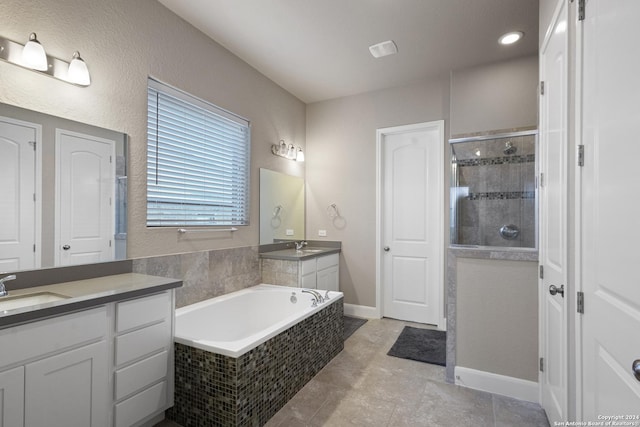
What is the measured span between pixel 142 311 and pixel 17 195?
2.91ft

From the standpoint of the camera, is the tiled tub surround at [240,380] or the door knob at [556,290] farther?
the tiled tub surround at [240,380]

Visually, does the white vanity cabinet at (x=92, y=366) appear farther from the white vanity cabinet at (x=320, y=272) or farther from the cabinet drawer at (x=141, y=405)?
the white vanity cabinet at (x=320, y=272)

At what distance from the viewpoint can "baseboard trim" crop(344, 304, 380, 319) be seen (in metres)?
3.88

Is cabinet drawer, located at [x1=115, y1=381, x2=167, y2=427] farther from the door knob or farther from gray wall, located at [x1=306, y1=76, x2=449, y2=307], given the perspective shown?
gray wall, located at [x1=306, y1=76, x2=449, y2=307]

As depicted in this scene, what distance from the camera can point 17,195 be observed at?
1.62 meters

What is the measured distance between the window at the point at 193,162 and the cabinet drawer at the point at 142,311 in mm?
769

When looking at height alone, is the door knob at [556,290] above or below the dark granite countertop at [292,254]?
above

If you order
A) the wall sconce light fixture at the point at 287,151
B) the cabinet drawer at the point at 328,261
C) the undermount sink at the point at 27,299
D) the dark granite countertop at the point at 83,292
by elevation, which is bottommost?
the cabinet drawer at the point at 328,261

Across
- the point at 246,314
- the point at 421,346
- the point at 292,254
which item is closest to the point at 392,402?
the point at 421,346

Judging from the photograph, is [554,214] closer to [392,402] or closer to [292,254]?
[392,402]

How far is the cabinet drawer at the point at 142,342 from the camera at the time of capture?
62.5 inches

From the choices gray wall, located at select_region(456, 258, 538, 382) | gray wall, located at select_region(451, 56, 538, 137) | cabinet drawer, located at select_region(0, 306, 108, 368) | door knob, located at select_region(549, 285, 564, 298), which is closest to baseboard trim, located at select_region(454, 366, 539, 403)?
gray wall, located at select_region(456, 258, 538, 382)

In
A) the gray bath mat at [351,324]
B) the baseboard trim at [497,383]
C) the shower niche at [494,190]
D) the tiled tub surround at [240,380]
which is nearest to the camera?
the tiled tub surround at [240,380]

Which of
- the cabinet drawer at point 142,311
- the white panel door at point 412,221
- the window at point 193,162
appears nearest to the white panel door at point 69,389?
the cabinet drawer at point 142,311
